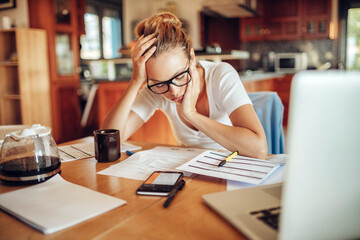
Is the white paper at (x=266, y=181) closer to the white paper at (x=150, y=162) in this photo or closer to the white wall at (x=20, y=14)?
the white paper at (x=150, y=162)

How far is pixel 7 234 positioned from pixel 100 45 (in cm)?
610

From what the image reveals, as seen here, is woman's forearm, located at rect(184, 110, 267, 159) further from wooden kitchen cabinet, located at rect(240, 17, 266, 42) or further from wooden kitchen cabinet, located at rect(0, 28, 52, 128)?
wooden kitchen cabinet, located at rect(240, 17, 266, 42)

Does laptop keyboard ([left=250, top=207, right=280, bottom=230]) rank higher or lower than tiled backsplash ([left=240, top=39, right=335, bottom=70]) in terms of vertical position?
lower

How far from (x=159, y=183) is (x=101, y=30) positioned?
5988 millimetres

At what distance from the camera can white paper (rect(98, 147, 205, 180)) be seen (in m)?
0.97

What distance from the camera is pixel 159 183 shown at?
85 cm

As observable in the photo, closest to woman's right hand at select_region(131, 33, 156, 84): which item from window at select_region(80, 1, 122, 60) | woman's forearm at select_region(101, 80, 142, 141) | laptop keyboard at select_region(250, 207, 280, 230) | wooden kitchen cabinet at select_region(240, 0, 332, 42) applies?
woman's forearm at select_region(101, 80, 142, 141)

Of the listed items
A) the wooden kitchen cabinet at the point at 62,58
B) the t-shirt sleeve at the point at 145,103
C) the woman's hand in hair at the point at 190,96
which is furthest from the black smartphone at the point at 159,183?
the wooden kitchen cabinet at the point at 62,58

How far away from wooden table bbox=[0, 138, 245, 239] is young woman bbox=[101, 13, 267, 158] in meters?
0.33

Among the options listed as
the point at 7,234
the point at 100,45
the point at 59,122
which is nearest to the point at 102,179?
the point at 7,234

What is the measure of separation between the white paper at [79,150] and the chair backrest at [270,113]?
611mm

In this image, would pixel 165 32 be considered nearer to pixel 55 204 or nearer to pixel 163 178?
pixel 163 178

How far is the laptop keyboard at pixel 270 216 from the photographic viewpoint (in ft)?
1.93

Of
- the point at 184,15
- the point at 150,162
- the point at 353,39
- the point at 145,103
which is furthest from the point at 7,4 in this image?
the point at 353,39
